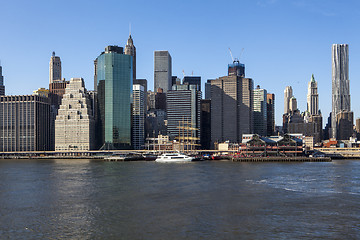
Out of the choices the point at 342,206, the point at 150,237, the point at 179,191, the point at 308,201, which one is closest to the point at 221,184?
the point at 179,191

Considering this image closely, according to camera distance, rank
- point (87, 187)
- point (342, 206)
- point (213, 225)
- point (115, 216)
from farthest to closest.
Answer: point (87, 187)
point (342, 206)
point (115, 216)
point (213, 225)

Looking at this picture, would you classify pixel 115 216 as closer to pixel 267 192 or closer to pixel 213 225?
pixel 213 225

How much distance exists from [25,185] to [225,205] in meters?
58.2

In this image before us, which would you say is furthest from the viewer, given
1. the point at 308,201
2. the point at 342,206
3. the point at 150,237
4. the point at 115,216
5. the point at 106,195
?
the point at 106,195

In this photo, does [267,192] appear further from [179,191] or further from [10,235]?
[10,235]

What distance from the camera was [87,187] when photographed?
341ft

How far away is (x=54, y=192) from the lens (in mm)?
94938

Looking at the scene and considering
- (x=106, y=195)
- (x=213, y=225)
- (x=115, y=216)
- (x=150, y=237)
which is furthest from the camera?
(x=106, y=195)

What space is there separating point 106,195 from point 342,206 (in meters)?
46.5

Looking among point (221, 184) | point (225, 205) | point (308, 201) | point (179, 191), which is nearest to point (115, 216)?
→ point (225, 205)

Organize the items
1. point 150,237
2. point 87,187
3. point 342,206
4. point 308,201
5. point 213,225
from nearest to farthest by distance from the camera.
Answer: point 150,237 → point 213,225 → point 342,206 → point 308,201 → point 87,187

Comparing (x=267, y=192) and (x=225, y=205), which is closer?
(x=225, y=205)

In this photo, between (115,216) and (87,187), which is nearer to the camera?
(115,216)

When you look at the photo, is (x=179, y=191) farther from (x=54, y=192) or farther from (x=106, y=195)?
(x=54, y=192)
